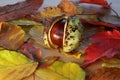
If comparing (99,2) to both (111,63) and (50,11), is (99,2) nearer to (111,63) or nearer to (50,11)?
(50,11)

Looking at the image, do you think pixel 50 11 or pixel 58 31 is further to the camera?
pixel 50 11

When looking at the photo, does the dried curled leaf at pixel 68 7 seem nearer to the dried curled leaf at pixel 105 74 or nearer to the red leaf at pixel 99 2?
the red leaf at pixel 99 2

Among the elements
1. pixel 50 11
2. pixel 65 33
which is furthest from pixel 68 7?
pixel 65 33

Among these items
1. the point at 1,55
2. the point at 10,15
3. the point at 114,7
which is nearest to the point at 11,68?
the point at 1,55

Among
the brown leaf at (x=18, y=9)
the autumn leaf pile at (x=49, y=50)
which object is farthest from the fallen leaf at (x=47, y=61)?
the brown leaf at (x=18, y=9)

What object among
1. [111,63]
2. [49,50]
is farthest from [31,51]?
[111,63]

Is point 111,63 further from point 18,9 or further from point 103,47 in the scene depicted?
point 18,9
